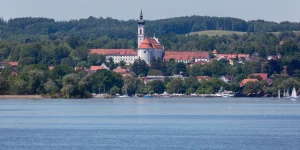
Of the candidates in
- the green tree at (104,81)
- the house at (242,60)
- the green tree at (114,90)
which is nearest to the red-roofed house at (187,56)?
the house at (242,60)

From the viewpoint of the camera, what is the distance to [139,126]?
52.3 metres

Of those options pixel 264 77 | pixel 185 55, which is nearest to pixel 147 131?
pixel 264 77

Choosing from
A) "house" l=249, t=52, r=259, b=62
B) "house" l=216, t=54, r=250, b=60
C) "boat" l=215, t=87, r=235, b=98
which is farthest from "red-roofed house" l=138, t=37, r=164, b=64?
"boat" l=215, t=87, r=235, b=98

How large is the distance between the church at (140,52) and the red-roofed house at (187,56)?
2333mm

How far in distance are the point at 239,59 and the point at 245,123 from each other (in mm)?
132638

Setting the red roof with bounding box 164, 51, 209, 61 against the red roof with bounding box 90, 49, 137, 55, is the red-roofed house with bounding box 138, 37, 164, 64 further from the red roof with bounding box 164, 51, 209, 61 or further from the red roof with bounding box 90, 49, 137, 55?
the red roof with bounding box 90, 49, 137, 55

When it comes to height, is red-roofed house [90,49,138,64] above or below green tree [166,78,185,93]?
above

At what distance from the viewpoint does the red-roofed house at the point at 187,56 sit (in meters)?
191

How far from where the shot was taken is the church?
602ft

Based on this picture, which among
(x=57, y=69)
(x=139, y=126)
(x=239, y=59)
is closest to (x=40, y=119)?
(x=139, y=126)

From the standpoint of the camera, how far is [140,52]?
604 feet

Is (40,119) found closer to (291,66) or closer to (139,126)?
(139,126)

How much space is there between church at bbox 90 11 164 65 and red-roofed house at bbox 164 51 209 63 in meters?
2.33

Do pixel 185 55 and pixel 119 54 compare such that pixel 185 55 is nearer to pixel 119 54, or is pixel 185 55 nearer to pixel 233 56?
pixel 233 56
